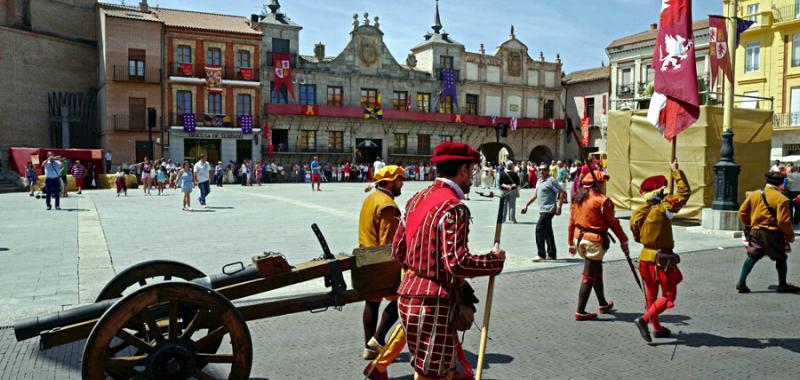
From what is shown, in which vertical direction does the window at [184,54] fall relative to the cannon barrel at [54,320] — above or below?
above

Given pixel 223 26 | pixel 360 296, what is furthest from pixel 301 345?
pixel 223 26

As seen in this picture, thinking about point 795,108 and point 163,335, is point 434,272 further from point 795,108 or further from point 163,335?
point 795,108

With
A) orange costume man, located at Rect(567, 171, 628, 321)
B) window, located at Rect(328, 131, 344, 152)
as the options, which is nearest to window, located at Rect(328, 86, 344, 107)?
window, located at Rect(328, 131, 344, 152)

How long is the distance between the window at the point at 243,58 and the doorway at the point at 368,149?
30.5ft

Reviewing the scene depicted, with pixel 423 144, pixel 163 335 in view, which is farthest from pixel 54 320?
pixel 423 144

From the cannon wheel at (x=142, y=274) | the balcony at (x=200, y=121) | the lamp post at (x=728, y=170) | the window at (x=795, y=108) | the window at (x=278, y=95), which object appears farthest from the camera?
the window at (x=278, y=95)

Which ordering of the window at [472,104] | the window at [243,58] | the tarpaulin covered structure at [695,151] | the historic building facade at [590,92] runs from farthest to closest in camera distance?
the window at [472,104]
the historic building facade at [590,92]
the window at [243,58]
the tarpaulin covered structure at [695,151]

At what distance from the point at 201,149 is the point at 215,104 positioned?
10.1 ft

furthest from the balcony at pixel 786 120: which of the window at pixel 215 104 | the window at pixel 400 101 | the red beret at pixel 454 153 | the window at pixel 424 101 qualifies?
the red beret at pixel 454 153

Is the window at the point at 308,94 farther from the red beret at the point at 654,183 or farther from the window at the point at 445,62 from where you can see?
the red beret at the point at 654,183

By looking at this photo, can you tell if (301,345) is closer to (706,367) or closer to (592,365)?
(592,365)

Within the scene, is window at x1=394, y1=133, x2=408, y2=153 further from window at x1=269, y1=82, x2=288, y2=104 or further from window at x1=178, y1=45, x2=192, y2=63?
window at x1=178, y1=45, x2=192, y2=63

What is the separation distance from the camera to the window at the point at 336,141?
145 feet

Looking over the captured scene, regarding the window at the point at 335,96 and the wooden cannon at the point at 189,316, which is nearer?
the wooden cannon at the point at 189,316
